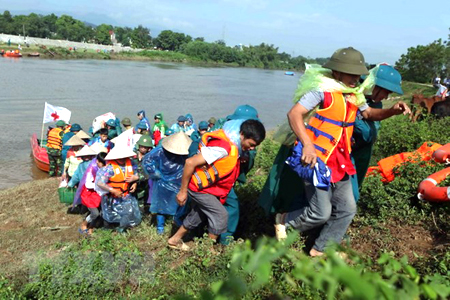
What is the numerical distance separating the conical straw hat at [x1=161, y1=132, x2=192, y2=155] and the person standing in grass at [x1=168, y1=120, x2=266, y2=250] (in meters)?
1.09

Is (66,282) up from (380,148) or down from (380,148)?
down

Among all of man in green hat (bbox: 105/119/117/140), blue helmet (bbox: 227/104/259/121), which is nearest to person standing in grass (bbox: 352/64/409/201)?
blue helmet (bbox: 227/104/259/121)

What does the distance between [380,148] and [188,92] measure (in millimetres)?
25012

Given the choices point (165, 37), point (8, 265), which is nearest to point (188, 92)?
point (8, 265)

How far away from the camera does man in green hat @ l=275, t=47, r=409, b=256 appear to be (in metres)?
2.99

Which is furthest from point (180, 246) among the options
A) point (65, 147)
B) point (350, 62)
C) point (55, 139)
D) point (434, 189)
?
point (55, 139)

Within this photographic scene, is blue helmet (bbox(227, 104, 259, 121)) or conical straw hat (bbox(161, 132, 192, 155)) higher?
blue helmet (bbox(227, 104, 259, 121))

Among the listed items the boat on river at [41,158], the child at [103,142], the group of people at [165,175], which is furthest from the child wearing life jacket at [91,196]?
the boat on river at [41,158]

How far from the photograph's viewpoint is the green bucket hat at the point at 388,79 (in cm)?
333

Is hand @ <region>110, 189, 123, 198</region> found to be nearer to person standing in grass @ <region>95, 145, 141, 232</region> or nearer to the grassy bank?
person standing in grass @ <region>95, 145, 141, 232</region>

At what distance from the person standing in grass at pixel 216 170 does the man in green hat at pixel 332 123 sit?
52 centimetres

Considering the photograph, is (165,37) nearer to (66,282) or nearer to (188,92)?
(188,92)

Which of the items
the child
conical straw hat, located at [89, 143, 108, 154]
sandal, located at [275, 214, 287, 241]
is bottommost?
the child

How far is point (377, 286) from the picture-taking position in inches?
40.6
